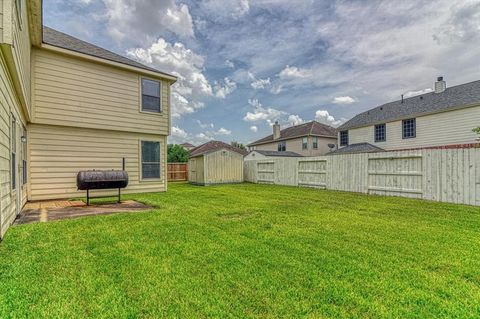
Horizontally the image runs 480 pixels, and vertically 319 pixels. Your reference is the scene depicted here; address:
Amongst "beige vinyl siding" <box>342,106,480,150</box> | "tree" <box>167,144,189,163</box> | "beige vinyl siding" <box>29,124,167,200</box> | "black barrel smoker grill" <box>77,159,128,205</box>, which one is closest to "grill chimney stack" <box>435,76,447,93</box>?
"beige vinyl siding" <box>342,106,480,150</box>

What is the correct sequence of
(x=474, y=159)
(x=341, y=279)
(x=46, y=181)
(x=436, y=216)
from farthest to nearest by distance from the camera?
(x=46, y=181)
(x=474, y=159)
(x=436, y=216)
(x=341, y=279)

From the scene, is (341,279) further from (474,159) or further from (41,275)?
(474,159)

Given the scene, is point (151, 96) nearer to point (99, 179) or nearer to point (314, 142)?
point (99, 179)

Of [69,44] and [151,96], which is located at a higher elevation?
[69,44]

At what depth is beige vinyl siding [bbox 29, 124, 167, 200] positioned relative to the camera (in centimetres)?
784

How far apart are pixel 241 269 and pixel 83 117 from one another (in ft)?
27.3

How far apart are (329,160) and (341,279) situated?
9.59 meters

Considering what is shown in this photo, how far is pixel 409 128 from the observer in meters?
17.5

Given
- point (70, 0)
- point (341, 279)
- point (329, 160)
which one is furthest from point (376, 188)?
point (70, 0)

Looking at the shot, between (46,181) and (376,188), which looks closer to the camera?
(46,181)

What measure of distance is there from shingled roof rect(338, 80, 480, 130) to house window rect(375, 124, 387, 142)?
448 millimetres

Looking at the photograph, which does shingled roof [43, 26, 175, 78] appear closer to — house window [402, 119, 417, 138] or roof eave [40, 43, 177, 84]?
roof eave [40, 43, 177, 84]

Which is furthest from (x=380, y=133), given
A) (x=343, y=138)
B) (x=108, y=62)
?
(x=108, y=62)

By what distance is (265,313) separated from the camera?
1.87 meters
